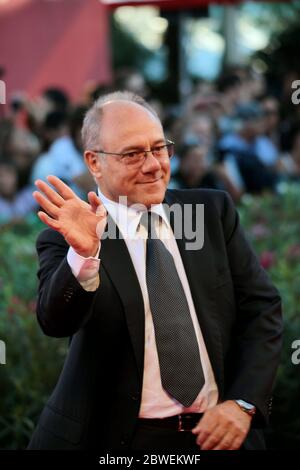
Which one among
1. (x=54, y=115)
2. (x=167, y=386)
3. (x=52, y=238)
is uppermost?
(x=54, y=115)

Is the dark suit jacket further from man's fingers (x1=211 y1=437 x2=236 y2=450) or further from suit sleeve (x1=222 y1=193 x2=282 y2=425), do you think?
man's fingers (x1=211 y1=437 x2=236 y2=450)

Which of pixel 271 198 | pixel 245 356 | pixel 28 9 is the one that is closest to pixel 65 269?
pixel 245 356

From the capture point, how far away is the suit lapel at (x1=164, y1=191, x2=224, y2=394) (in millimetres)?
3307

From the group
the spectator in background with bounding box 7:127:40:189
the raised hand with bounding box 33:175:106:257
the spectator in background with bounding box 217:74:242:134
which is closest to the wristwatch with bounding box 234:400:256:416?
the raised hand with bounding box 33:175:106:257

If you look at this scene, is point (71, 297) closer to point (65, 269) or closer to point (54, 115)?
point (65, 269)

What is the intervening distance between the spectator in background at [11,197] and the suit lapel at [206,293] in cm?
471

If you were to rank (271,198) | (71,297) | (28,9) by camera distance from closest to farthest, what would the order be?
(71,297) < (271,198) < (28,9)

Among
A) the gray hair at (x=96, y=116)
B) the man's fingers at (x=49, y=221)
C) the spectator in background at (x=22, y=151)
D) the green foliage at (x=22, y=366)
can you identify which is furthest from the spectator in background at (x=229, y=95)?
the man's fingers at (x=49, y=221)

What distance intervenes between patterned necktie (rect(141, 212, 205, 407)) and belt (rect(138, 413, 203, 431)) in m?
0.06

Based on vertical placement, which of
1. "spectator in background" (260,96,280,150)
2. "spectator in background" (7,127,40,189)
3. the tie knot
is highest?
"spectator in background" (260,96,280,150)

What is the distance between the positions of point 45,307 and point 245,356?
2.42ft

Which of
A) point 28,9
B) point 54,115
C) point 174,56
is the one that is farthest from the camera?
point 174,56

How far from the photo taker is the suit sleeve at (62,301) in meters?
3.02
